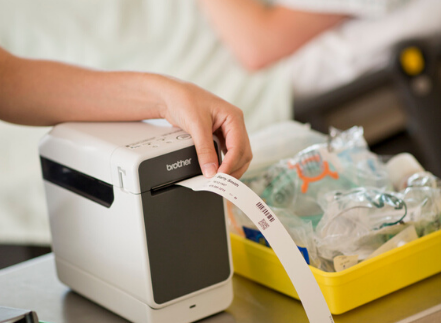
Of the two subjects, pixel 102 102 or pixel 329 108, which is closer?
pixel 102 102

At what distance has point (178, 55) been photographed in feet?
5.98

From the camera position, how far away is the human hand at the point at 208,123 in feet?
1.96

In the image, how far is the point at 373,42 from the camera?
1578mm

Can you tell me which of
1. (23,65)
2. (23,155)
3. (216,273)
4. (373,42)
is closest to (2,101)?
(23,65)

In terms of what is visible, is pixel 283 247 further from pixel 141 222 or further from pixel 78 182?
pixel 78 182

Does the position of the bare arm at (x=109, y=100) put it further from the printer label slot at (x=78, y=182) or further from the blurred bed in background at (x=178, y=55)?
the blurred bed in background at (x=178, y=55)

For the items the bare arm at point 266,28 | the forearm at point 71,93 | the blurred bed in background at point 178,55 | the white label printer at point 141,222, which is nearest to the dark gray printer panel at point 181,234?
the white label printer at point 141,222

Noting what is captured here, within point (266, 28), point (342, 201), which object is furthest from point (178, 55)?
point (342, 201)

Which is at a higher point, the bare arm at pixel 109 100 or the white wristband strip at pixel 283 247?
the bare arm at pixel 109 100

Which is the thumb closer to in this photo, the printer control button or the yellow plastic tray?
the printer control button

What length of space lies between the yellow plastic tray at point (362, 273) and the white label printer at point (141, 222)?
6cm

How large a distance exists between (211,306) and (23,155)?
Result: 1.06m

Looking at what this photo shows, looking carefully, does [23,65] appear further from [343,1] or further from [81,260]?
[343,1]

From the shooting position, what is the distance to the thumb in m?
0.59
